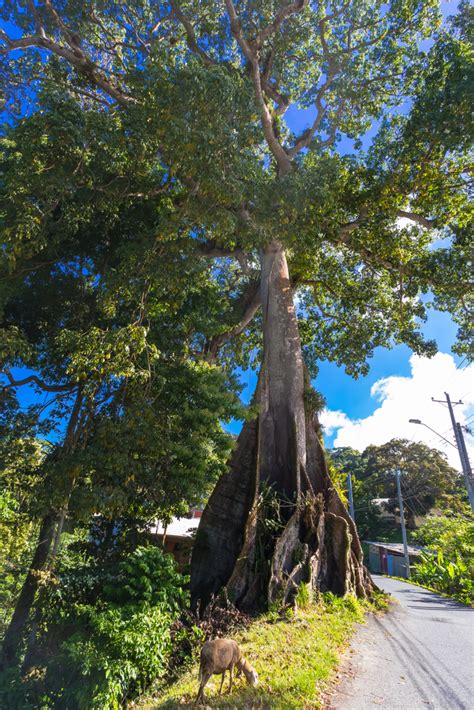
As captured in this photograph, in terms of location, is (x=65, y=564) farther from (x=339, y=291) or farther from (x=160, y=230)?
(x=339, y=291)

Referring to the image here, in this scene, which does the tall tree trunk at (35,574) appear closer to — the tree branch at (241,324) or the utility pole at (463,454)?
the tree branch at (241,324)

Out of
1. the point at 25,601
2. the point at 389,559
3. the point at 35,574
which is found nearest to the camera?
the point at 35,574

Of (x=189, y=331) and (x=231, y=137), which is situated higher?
(x=231, y=137)

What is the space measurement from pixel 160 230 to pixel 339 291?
815cm

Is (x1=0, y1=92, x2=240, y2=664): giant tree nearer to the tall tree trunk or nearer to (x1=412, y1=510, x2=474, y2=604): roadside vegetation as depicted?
the tall tree trunk

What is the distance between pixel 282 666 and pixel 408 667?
5.36ft

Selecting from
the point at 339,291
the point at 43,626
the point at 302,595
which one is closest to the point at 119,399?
the point at 43,626

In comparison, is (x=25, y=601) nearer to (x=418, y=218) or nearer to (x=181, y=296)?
(x=181, y=296)

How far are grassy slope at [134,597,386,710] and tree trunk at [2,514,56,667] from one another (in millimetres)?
2668

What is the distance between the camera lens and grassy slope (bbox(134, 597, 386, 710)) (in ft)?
12.3

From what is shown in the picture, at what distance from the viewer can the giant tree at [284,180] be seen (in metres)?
6.75

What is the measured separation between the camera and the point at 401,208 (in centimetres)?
1119

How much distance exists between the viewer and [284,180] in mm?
7742

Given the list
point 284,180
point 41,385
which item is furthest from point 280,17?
point 41,385
